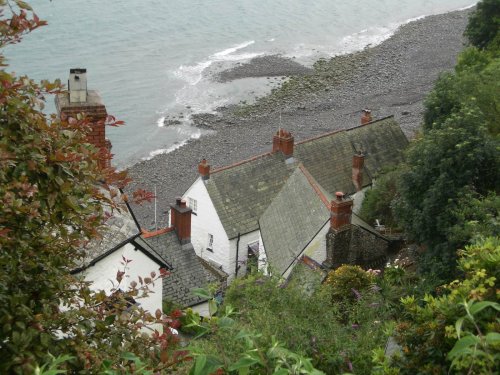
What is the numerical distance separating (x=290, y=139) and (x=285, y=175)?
1965mm

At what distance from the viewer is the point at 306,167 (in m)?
36.6

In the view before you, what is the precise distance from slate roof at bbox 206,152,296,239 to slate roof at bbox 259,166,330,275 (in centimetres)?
344

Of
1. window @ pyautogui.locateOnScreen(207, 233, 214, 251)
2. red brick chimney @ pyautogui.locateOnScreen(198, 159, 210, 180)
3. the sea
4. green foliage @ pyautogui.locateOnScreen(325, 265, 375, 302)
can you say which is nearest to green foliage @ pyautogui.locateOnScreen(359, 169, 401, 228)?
window @ pyautogui.locateOnScreen(207, 233, 214, 251)

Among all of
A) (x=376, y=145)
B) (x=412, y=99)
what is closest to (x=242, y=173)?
(x=376, y=145)

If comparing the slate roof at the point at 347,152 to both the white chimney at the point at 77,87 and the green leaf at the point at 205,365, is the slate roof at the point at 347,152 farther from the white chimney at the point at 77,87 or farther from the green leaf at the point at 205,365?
the green leaf at the point at 205,365

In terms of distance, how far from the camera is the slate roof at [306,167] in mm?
33656

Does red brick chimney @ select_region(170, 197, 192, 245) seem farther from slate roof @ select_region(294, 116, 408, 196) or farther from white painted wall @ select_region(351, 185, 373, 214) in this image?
white painted wall @ select_region(351, 185, 373, 214)

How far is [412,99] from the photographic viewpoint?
64.4m

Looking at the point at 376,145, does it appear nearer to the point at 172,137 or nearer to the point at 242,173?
the point at 242,173

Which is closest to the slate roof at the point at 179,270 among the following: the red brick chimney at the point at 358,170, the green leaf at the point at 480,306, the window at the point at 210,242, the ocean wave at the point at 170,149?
the window at the point at 210,242

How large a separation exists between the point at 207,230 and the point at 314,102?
33844 millimetres

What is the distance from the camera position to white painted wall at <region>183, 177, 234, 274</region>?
33.4 metres

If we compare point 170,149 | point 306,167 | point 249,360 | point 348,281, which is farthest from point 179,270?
point 170,149

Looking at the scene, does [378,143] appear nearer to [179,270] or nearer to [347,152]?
[347,152]
